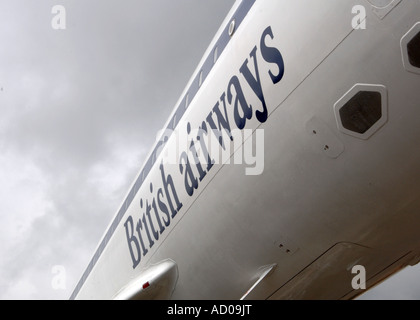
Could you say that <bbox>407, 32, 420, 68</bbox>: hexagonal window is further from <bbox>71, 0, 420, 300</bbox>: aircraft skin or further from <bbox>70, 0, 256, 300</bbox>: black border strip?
<bbox>70, 0, 256, 300</bbox>: black border strip

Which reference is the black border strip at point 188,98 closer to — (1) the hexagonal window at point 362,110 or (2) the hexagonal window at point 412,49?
(1) the hexagonal window at point 362,110

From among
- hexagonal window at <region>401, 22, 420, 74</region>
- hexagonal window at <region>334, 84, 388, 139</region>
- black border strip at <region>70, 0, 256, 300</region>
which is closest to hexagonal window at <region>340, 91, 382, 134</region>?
hexagonal window at <region>334, 84, 388, 139</region>

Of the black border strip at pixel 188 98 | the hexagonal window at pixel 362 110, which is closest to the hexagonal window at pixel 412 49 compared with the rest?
the hexagonal window at pixel 362 110

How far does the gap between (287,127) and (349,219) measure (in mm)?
1068

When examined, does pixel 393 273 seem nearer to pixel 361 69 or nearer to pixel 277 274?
pixel 277 274

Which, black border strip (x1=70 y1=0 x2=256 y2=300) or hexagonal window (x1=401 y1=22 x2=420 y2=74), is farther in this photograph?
black border strip (x1=70 y1=0 x2=256 y2=300)

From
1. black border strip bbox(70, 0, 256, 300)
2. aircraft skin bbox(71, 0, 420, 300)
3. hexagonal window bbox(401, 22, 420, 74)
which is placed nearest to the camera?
hexagonal window bbox(401, 22, 420, 74)

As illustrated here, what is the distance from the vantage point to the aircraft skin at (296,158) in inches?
166

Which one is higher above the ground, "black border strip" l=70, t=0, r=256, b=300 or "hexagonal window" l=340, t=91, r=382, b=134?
"black border strip" l=70, t=0, r=256, b=300

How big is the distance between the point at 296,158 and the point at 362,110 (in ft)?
2.68

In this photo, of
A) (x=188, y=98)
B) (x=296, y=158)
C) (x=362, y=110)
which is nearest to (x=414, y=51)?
(x=362, y=110)

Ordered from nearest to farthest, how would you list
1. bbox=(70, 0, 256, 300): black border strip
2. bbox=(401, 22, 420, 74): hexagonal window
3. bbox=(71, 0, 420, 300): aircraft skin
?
1. bbox=(401, 22, 420, 74): hexagonal window
2. bbox=(71, 0, 420, 300): aircraft skin
3. bbox=(70, 0, 256, 300): black border strip

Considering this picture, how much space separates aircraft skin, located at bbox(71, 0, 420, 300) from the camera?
422 cm

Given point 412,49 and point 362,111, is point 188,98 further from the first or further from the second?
point 412,49
